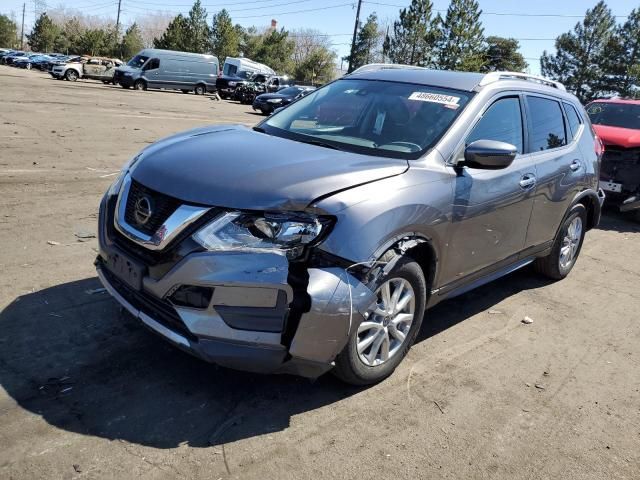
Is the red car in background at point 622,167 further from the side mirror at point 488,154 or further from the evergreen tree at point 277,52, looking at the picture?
the evergreen tree at point 277,52

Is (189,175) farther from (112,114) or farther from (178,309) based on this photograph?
(112,114)

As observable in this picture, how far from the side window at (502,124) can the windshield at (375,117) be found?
0.67 feet

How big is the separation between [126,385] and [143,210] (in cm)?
97

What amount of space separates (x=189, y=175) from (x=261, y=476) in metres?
1.56

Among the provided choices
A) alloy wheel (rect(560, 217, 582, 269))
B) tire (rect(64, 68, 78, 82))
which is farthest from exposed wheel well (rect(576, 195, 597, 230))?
tire (rect(64, 68, 78, 82))

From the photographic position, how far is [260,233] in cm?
281

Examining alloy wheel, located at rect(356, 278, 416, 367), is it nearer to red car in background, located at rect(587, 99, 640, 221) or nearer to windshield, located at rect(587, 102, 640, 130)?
red car in background, located at rect(587, 99, 640, 221)

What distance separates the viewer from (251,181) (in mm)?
2947

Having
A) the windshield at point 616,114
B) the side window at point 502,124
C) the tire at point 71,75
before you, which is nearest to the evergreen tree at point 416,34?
the tire at point 71,75

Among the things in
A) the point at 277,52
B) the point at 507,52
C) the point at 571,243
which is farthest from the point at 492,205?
the point at 507,52

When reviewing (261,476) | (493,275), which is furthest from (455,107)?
(261,476)

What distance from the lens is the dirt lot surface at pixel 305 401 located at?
2.66 meters

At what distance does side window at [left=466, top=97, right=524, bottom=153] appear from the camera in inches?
157

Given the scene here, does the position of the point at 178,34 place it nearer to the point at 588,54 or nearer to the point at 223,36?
the point at 223,36
